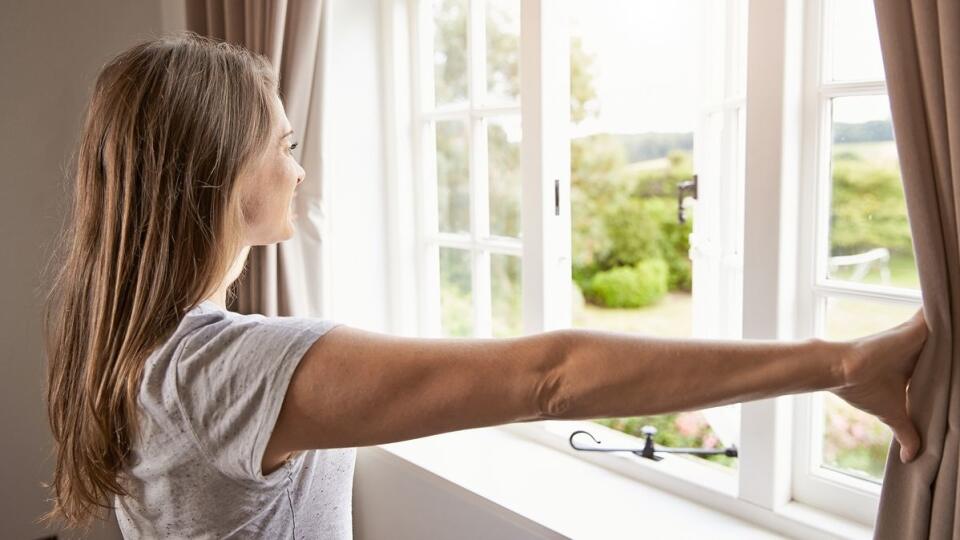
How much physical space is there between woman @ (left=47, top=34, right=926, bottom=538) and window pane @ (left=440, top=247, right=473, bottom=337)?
117cm

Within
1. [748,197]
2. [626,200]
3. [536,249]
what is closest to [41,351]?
[536,249]

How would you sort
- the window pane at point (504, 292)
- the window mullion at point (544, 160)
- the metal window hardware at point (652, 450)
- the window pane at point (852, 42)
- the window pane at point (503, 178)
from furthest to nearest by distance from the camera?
the window pane at point (504, 292) < the window pane at point (503, 178) < the window mullion at point (544, 160) < the metal window hardware at point (652, 450) < the window pane at point (852, 42)

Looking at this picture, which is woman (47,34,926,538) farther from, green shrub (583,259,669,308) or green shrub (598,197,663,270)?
green shrub (598,197,663,270)

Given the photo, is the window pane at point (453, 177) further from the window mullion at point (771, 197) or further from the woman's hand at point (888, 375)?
the woman's hand at point (888, 375)

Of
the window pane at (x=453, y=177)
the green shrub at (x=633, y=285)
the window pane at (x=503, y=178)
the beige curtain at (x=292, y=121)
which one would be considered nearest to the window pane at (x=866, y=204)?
the window pane at (x=503, y=178)

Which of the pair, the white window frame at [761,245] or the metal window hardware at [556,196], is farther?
the metal window hardware at [556,196]

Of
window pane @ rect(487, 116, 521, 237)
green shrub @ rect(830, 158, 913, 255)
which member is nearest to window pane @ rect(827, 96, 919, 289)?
green shrub @ rect(830, 158, 913, 255)

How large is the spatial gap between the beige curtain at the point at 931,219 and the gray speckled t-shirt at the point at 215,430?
0.76 m

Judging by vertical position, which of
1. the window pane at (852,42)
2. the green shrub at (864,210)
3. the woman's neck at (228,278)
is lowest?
the woman's neck at (228,278)

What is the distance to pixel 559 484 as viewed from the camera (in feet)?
6.00

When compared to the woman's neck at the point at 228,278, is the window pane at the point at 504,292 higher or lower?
lower

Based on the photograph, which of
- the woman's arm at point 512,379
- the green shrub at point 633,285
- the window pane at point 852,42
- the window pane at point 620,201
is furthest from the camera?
the green shrub at point 633,285

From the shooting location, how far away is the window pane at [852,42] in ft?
4.46

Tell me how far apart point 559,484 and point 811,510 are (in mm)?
563
